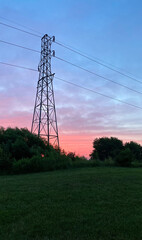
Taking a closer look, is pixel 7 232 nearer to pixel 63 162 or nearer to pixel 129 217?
pixel 129 217

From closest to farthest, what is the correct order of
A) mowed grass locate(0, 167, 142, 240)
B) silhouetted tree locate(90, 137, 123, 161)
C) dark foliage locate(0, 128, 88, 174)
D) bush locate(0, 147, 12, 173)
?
mowed grass locate(0, 167, 142, 240) → bush locate(0, 147, 12, 173) → dark foliage locate(0, 128, 88, 174) → silhouetted tree locate(90, 137, 123, 161)

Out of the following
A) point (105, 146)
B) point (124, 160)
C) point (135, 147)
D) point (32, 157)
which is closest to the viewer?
point (32, 157)

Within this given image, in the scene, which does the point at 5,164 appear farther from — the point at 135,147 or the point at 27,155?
the point at 135,147

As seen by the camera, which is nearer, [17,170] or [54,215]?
[54,215]

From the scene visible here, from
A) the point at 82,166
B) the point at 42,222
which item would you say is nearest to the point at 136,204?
the point at 42,222

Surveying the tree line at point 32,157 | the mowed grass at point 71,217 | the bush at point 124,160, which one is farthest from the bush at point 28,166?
the bush at point 124,160

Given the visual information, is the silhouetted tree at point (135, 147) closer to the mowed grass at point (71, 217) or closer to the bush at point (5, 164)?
the bush at point (5, 164)

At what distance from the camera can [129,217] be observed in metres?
4.32

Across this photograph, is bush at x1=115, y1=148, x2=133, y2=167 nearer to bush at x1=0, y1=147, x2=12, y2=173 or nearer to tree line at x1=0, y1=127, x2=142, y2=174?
tree line at x1=0, y1=127, x2=142, y2=174

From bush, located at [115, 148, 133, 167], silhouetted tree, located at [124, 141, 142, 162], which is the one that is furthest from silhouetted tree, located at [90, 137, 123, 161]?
bush, located at [115, 148, 133, 167]

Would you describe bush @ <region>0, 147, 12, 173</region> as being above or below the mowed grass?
above

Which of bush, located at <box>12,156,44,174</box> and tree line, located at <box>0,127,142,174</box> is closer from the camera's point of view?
bush, located at <box>12,156,44,174</box>

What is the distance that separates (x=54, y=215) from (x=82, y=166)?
16.4m

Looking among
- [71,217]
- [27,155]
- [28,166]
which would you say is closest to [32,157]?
[28,166]
